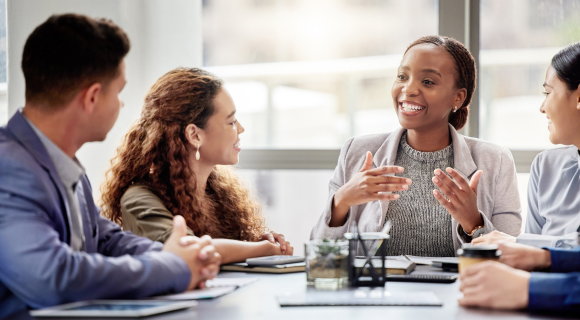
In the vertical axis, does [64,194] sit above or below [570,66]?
below

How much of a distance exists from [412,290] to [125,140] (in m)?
1.30

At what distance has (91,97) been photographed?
1.34 metres

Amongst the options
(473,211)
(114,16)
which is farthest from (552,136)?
(114,16)

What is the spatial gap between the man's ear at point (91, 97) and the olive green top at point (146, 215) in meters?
0.55

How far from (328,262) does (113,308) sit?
1.71 feet

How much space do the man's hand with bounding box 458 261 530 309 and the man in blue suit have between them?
0.60m

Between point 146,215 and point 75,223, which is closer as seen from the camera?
point 75,223

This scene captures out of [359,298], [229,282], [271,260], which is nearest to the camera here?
[359,298]


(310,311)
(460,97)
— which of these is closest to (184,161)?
(310,311)

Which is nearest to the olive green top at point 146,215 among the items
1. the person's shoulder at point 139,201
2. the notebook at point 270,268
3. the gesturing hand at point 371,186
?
the person's shoulder at point 139,201

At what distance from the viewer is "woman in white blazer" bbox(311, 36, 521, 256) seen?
7.16 feet

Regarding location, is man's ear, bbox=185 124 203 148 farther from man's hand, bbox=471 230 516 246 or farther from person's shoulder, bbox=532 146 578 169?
person's shoulder, bbox=532 146 578 169

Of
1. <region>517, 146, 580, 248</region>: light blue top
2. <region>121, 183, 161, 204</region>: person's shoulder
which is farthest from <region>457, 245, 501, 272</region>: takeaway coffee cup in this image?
<region>121, 183, 161, 204</region>: person's shoulder

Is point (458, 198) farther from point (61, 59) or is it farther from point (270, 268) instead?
point (61, 59)
